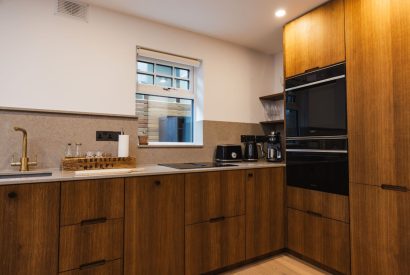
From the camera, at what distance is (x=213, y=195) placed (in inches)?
76.9

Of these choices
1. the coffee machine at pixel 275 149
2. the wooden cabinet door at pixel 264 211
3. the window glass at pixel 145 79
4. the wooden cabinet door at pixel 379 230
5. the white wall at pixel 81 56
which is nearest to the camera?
the wooden cabinet door at pixel 379 230

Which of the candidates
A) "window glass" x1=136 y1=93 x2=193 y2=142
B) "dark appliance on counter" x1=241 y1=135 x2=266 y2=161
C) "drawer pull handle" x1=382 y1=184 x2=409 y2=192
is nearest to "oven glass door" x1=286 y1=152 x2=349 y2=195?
"drawer pull handle" x1=382 y1=184 x2=409 y2=192

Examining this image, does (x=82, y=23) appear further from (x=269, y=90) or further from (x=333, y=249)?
(x=333, y=249)

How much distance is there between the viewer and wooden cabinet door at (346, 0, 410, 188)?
5.17 ft

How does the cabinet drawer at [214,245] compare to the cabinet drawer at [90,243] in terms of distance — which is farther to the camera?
the cabinet drawer at [214,245]

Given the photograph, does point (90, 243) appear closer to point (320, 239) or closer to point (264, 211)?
point (264, 211)

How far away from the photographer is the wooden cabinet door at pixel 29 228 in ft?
4.15

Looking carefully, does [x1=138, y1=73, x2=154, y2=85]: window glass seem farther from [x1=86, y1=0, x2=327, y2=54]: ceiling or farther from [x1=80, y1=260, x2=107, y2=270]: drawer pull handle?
[x1=80, y1=260, x2=107, y2=270]: drawer pull handle

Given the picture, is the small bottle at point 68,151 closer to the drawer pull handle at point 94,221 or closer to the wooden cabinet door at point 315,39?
the drawer pull handle at point 94,221

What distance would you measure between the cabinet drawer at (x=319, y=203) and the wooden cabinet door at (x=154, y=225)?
117 cm

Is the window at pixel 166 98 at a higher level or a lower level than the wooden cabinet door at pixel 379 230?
higher

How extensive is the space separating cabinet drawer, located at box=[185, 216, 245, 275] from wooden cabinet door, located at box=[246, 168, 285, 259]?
0.12 m

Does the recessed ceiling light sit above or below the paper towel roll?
above

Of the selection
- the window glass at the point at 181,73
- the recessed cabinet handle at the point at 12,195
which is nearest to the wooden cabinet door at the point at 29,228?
the recessed cabinet handle at the point at 12,195
